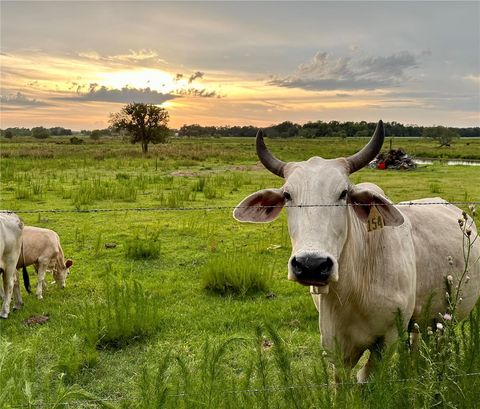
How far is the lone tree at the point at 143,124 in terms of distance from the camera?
46375 millimetres

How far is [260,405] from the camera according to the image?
2.61 m

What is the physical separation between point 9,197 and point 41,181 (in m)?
4.28

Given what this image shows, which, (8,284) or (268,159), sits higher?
(268,159)

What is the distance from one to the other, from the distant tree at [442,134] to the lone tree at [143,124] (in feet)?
142

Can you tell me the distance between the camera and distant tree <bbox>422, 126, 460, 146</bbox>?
71.7m

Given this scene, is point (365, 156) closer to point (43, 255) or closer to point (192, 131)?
point (43, 255)

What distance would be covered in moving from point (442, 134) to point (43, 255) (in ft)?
250

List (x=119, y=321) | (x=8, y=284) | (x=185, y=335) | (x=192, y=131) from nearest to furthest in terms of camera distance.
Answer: (x=119, y=321), (x=185, y=335), (x=8, y=284), (x=192, y=131)

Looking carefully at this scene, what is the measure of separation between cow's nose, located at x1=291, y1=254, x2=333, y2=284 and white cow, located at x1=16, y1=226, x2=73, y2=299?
18.2 feet

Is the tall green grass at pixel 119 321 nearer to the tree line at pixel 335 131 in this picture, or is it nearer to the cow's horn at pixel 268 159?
the cow's horn at pixel 268 159

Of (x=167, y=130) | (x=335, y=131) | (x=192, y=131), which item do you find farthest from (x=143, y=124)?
(x=192, y=131)

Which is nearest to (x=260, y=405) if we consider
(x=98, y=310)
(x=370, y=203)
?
(x=370, y=203)

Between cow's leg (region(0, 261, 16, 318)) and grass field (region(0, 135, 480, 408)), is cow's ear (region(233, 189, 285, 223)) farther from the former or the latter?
cow's leg (region(0, 261, 16, 318))

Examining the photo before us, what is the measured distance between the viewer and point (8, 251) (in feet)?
20.7
